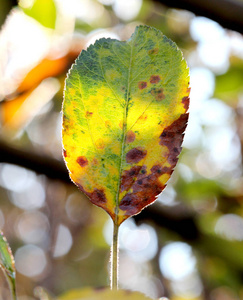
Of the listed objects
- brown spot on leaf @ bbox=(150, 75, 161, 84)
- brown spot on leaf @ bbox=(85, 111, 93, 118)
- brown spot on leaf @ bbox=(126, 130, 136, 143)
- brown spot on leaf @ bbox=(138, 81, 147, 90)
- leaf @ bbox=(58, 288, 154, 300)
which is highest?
brown spot on leaf @ bbox=(150, 75, 161, 84)

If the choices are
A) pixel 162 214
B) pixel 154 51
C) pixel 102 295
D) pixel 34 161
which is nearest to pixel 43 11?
pixel 34 161

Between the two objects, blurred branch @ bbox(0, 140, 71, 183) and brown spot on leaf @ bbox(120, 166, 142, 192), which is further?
blurred branch @ bbox(0, 140, 71, 183)

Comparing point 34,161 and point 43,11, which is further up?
point 43,11

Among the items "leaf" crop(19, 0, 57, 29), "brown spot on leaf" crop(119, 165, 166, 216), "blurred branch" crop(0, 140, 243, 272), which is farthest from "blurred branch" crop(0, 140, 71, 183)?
"brown spot on leaf" crop(119, 165, 166, 216)

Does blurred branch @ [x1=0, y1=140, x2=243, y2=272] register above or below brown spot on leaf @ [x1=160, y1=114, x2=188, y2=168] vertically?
below

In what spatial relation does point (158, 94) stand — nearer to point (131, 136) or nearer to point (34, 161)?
point (131, 136)

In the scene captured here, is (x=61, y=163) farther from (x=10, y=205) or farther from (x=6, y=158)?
(x=10, y=205)

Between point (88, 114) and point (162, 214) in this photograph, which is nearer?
point (88, 114)

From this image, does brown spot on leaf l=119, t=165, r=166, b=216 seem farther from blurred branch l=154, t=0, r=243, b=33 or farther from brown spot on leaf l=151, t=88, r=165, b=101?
blurred branch l=154, t=0, r=243, b=33
